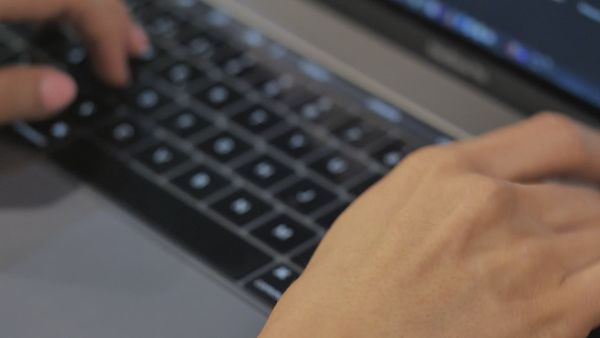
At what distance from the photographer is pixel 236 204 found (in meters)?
0.79

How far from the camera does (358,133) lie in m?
0.85

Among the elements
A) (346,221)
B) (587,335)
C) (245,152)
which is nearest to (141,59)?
(245,152)

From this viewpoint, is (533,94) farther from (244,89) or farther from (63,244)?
(63,244)

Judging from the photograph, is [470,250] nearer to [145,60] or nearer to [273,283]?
[273,283]

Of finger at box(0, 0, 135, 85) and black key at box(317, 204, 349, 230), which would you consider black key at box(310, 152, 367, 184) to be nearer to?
black key at box(317, 204, 349, 230)

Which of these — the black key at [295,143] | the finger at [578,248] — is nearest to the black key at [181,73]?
the black key at [295,143]

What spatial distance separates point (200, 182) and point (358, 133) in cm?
12

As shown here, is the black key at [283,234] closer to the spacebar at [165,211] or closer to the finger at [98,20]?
the spacebar at [165,211]

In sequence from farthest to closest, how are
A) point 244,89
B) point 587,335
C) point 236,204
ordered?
1. point 244,89
2. point 236,204
3. point 587,335

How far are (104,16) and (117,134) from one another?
0.11 meters

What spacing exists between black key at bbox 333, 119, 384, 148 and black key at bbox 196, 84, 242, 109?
Result: 0.09 meters

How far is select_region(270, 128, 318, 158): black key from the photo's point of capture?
2.72 feet

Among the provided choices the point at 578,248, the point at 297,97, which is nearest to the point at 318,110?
the point at 297,97

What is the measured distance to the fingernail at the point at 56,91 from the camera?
2.74ft
